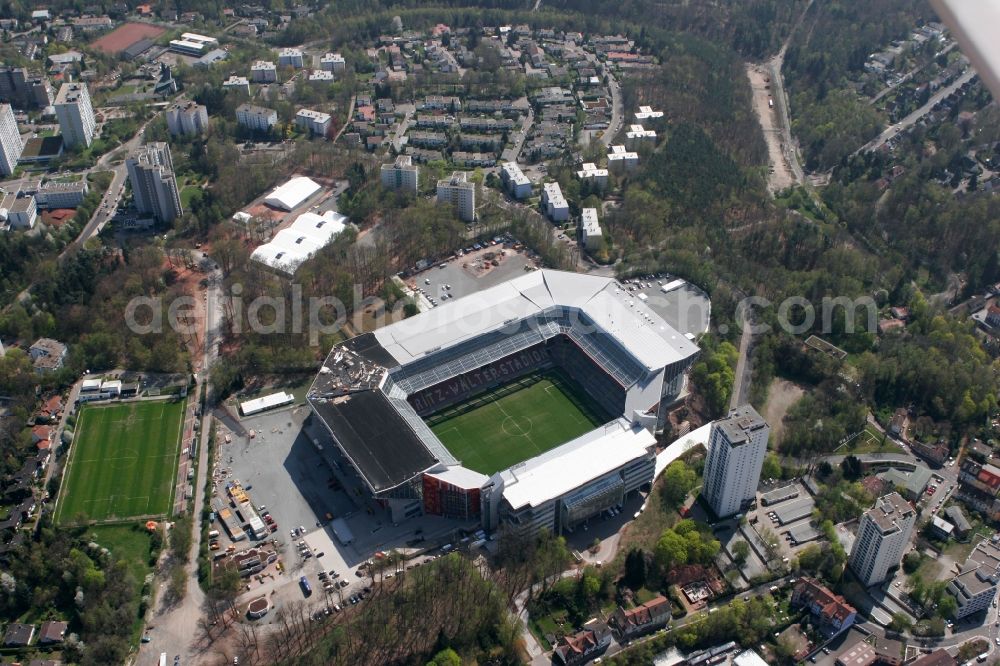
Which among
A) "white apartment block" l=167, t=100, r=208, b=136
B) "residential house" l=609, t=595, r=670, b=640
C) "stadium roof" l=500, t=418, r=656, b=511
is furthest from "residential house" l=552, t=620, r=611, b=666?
"white apartment block" l=167, t=100, r=208, b=136

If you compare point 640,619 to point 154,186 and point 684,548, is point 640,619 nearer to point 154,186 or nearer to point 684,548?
point 684,548

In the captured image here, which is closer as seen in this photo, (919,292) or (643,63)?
(919,292)

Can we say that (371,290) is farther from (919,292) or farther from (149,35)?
(149,35)

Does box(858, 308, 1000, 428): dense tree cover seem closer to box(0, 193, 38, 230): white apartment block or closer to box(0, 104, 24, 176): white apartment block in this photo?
box(0, 193, 38, 230): white apartment block

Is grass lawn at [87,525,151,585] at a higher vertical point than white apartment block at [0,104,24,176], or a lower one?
lower

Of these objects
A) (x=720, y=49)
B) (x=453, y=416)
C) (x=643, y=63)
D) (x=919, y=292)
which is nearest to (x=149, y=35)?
(x=643, y=63)

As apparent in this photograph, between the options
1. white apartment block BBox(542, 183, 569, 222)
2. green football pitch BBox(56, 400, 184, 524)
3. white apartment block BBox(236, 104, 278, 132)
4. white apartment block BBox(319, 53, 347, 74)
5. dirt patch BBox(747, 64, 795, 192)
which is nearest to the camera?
green football pitch BBox(56, 400, 184, 524)
